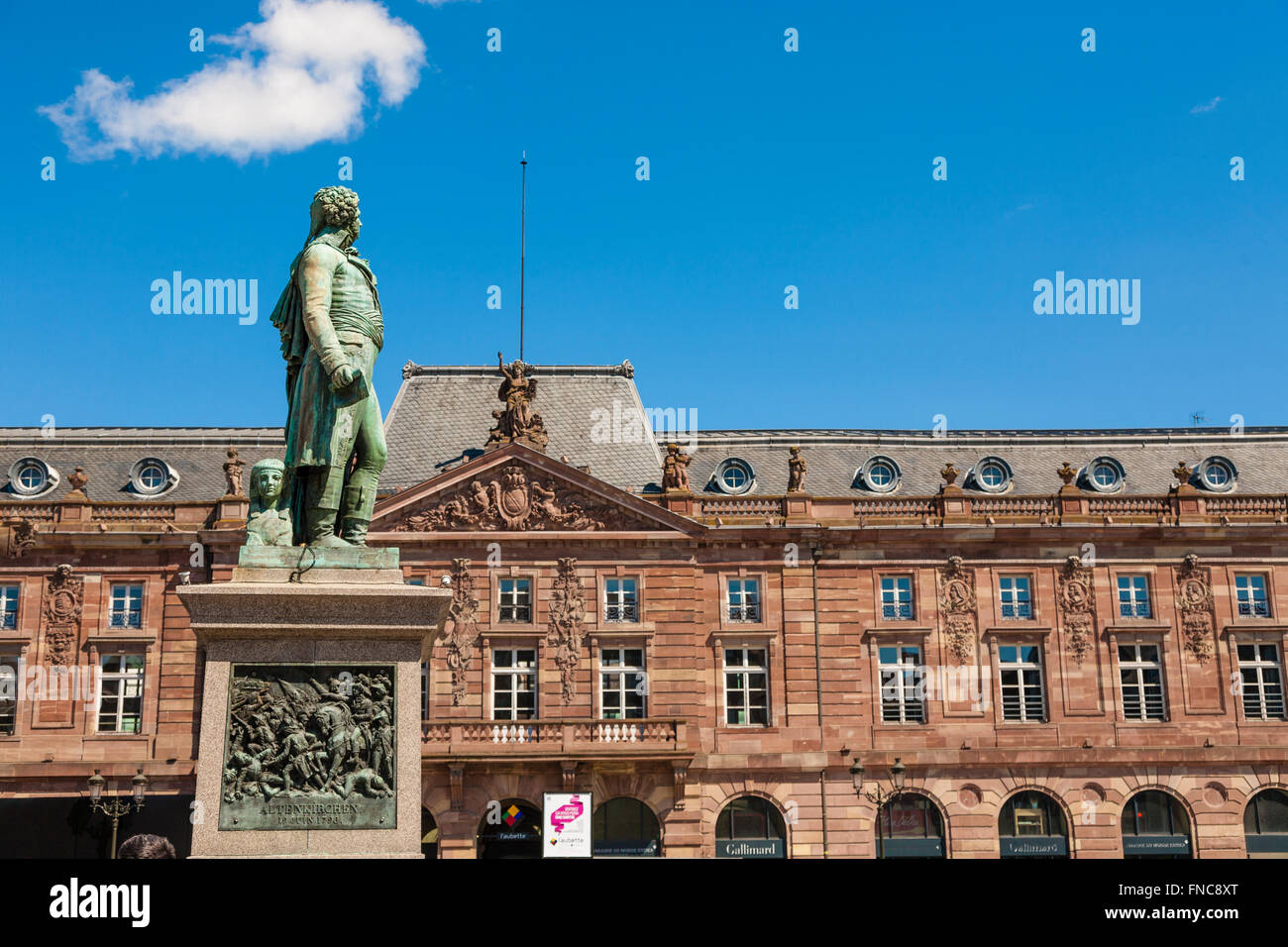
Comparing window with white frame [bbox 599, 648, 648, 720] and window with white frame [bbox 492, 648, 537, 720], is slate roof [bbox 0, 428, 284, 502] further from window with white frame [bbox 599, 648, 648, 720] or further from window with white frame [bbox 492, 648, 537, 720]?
window with white frame [bbox 599, 648, 648, 720]

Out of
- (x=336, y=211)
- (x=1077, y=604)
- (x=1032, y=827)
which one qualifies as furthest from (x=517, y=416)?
(x=336, y=211)

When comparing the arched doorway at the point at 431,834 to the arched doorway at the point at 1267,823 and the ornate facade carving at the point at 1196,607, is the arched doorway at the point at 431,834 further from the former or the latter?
the arched doorway at the point at 1267,823

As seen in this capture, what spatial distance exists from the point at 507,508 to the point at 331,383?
33.2m

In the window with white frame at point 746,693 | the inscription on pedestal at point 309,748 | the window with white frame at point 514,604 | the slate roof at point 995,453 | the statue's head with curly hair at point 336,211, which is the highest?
the slate roof at point 995,453

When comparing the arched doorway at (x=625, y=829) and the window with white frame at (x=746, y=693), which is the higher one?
the window with white frame at (x=746, y=693)

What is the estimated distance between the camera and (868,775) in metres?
44.4

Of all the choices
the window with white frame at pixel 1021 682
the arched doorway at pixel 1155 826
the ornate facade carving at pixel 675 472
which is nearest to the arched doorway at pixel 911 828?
the window with white frame at pixel 1021 682

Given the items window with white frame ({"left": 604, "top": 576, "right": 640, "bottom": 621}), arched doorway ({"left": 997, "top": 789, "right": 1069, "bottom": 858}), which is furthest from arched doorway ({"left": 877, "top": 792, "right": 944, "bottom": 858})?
window with white frame ({"left": 604, "top": 576, "right": 640, "bottom": 621})

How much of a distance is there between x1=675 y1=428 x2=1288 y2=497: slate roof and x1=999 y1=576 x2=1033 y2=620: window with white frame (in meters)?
3.99

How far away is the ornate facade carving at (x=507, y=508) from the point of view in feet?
148

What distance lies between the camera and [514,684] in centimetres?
4434

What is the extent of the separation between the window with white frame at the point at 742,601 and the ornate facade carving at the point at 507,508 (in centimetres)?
499

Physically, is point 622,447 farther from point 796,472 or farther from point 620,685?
point 620,685
